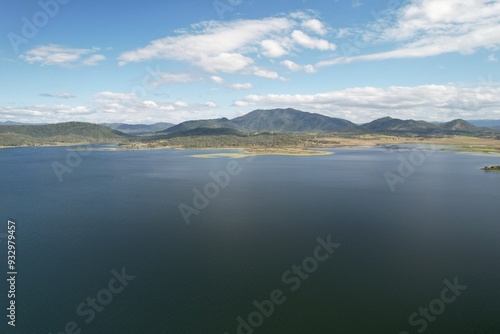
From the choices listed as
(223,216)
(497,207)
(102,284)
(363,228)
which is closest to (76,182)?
(223,216)

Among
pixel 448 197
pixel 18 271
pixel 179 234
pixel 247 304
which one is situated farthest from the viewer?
pixel 448 197

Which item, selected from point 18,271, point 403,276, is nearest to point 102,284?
point 18,271

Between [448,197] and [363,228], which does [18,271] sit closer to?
[363,228]

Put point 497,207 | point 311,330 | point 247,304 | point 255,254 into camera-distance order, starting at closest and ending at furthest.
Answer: point 311,330
point 247,304
point 255,254
point 497,207

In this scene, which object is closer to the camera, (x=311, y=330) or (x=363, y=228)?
(x=311, y=330)

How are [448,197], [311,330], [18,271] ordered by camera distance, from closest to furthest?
[311,330], [18,271], [448,197]

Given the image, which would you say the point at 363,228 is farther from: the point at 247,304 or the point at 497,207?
the point at 497,207
